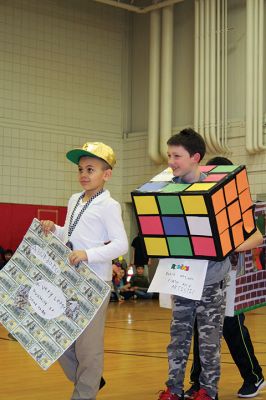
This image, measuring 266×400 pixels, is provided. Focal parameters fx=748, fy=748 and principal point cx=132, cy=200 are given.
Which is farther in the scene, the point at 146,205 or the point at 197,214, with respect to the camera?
the point at 146,205

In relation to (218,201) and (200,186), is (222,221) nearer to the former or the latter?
(218,201)

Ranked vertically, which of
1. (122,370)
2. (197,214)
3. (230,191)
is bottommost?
(122,370)

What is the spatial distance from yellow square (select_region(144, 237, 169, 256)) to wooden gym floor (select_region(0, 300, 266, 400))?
1.04 metres

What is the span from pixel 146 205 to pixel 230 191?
1.56 ft

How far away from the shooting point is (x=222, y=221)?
13.3 feet

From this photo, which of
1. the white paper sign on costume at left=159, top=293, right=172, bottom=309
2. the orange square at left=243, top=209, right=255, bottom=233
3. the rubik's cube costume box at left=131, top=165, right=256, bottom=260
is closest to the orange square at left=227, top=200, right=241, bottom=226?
the rubik's cube costume box at left=131, top=165, right=256, bottom=260

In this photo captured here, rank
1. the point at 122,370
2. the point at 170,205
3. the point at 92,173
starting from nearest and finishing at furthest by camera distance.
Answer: the point at 170,205 < the point at 92,173 < the point at 122,370

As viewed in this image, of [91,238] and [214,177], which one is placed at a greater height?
[214,177]

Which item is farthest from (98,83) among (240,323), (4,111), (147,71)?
(240,323)

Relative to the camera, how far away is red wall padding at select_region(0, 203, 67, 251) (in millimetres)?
16328

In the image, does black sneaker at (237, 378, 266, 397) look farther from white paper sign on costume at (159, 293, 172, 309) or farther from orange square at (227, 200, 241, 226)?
→ orange square at (227, 200, 241, 226)

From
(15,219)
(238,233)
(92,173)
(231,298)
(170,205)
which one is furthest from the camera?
(15,219)

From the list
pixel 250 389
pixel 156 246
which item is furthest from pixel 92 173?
pixel 250 389

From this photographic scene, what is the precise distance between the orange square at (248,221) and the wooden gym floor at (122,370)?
118 centimetres
